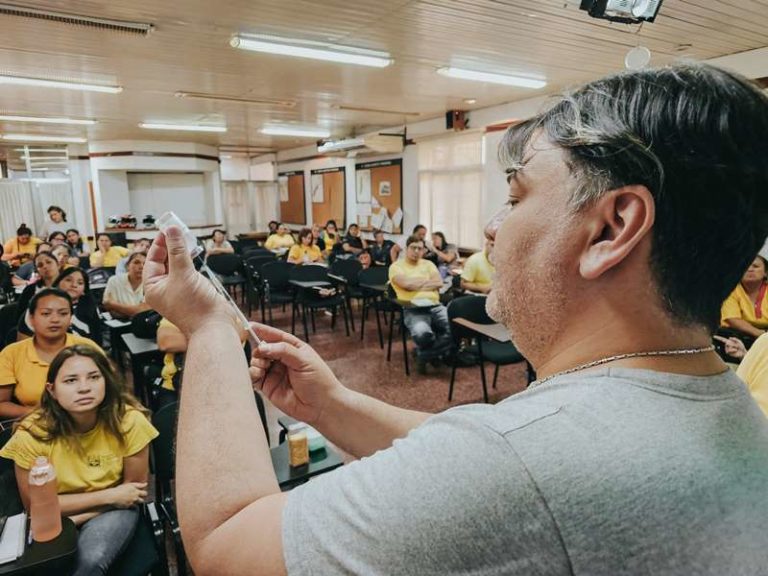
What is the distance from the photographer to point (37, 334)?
3064 mm

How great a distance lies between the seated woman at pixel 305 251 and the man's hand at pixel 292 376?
760cm

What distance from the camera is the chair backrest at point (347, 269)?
23.4 feet

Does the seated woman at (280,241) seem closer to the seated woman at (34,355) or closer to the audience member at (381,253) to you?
the audience member at (381,253)

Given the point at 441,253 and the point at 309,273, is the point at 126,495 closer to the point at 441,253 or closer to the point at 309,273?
the point at 309,273

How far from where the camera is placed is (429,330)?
497cm

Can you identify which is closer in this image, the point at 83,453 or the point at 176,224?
the point at 176,224

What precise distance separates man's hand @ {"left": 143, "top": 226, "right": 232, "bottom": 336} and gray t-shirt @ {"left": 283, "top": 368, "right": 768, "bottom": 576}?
40 centimetres

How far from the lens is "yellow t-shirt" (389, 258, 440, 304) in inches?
212

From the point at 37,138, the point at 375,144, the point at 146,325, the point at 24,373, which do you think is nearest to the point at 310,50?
the point at 146,325

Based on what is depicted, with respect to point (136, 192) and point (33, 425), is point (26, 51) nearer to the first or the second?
point (33, 425)

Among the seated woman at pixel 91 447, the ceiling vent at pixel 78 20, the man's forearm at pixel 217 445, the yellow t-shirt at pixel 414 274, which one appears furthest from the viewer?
the yellow t-shirt at pixel 414 274

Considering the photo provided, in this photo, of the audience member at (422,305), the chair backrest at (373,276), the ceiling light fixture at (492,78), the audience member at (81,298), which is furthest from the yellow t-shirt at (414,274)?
the audience member at (81,298)

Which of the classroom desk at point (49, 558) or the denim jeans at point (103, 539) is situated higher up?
the classroom desk at point (49, 558)

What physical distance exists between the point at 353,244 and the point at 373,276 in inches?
133
